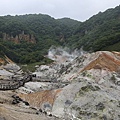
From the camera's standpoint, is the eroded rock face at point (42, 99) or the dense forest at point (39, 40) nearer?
the eroded rock face at point (42, 99)

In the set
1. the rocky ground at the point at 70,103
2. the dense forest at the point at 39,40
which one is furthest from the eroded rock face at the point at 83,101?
the dense forest at the point at 39,40

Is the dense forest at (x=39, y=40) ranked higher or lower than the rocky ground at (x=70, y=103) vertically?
higher

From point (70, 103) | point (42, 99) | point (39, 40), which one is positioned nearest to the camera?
point (70, 103)

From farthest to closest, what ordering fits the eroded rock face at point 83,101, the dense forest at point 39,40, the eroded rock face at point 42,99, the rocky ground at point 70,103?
the dense forest at point 39,40, the eroded rock face at point 42,99, the eroded rock face at point 83,101, the rocky ground at point 70,103

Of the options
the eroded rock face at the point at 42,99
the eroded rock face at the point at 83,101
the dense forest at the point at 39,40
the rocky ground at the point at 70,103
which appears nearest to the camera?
the rocky ground at the point at 70,103

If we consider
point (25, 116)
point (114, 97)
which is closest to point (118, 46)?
point (114, 97)

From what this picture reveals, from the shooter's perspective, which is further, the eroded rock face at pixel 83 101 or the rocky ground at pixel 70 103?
the eroded rock face at pixel 83 101

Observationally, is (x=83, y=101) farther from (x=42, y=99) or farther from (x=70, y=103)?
(x=42, y=99)

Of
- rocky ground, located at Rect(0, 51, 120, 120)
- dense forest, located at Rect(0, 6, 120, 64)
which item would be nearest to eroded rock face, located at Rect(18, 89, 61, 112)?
rocky ground, located at Rect(0, 51, 120, 120)

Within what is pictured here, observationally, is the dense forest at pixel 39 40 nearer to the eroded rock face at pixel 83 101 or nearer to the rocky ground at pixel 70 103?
the eroded rock face at pixel 83 101

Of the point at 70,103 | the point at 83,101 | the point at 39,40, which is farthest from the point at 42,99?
the point at 39,40

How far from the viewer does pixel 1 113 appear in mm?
21031

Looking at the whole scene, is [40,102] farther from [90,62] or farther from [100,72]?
[90,62]

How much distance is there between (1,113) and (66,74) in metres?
32.1
